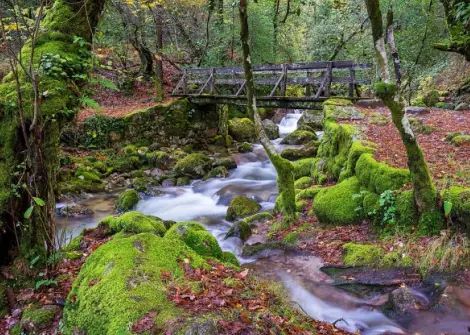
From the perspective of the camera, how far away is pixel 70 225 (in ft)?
36.2

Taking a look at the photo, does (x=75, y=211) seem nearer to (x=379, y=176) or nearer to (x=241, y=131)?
(x=379, y=176)

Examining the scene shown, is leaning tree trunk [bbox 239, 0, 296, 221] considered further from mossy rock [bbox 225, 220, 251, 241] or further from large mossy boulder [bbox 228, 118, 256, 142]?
large mossy boulder [bbox 228, 118, 256, 142]

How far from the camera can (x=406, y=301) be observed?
536 centimetres

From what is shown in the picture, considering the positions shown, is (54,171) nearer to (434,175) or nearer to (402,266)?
(402,266)

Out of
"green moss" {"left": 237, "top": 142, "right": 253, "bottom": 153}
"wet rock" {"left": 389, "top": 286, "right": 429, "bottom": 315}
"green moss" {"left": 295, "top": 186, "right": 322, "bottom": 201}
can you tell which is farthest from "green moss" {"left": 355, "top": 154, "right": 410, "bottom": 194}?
"green moss" {"left": 237, "top": 142, "right": 253, "bottom": 153}

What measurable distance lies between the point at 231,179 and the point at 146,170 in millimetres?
3323

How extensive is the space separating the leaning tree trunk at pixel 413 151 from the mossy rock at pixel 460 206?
19 cm

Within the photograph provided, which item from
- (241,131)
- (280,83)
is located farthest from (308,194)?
(241,131)

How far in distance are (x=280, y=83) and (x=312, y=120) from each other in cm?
750

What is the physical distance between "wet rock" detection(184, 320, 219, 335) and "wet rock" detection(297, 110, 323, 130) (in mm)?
18431

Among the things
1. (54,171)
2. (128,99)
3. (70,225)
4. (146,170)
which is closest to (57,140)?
(54,171)

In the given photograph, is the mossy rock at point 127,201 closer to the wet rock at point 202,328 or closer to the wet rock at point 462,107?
the wet rock at point 202,328

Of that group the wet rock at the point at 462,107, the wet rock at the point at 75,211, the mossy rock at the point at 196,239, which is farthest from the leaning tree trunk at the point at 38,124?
the wet rock at the point at 462,107

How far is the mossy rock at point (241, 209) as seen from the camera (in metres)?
10.8
